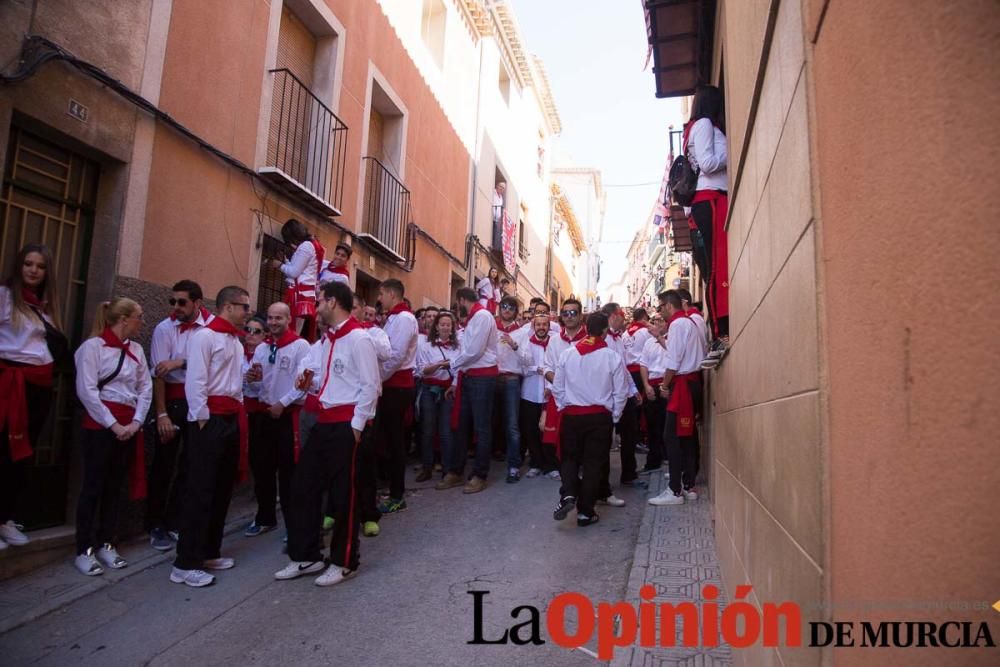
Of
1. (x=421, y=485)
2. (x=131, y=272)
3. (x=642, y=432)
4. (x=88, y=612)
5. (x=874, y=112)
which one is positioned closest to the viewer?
(x=874, y=112)

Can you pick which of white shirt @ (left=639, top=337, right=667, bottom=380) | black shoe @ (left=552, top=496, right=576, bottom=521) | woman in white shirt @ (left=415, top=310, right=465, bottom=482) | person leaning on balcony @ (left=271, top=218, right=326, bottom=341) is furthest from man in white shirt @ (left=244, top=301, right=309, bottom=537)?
white shirt @ (left=639, top=337, right=667, bottom=380)

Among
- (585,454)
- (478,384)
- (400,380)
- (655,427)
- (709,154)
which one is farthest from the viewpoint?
(655,427)

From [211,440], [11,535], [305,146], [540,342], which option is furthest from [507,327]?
[11,535]

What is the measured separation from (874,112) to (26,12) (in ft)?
18.2

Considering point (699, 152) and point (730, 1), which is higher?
point (730, 1)

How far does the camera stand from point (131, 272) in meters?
5.75

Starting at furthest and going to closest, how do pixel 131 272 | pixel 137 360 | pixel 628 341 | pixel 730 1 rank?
pixel 628 341 < pixel 131 272 < pixel 137 360 < pixel 730 1

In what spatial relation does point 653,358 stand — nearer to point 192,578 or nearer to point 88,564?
point 192,578

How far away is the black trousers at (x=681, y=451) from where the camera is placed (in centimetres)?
630

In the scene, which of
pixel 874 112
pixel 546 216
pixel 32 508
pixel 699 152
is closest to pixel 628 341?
pixel 699 152

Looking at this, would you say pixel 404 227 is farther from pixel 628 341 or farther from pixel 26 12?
pixel 26 12

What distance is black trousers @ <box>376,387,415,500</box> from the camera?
21.2ft

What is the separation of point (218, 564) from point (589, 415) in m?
3.20

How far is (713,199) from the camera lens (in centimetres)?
521
